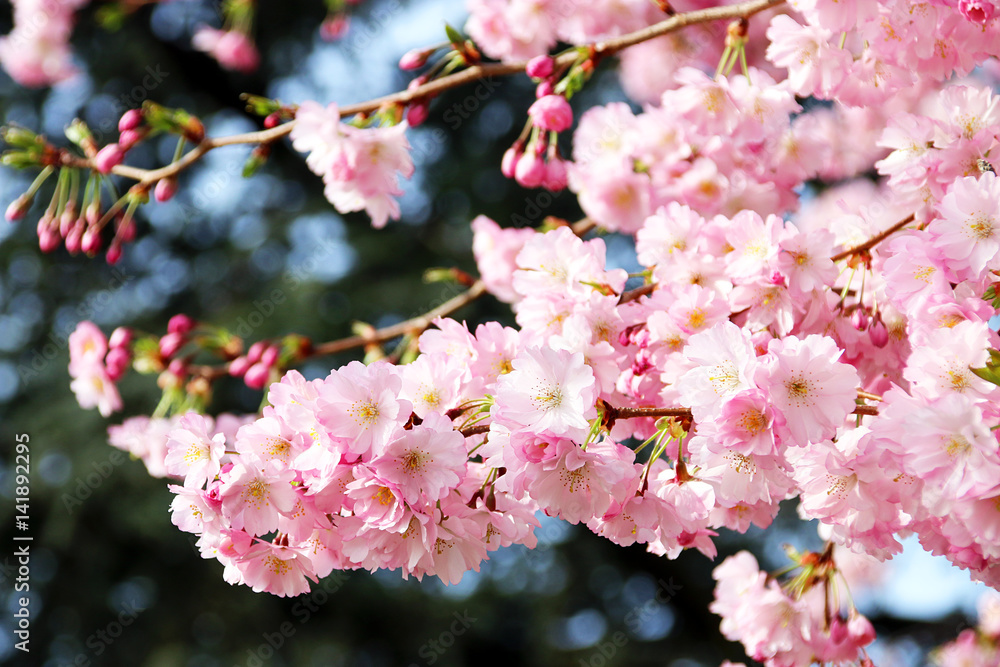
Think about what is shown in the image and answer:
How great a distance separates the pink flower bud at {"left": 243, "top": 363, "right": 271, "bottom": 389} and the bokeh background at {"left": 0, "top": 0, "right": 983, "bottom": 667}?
1.60m

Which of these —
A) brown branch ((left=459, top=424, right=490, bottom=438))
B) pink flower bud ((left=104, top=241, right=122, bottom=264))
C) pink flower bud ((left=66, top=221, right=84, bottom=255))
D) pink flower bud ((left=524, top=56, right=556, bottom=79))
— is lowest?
pink flower bud ((left=104, top=241, right=122, bottom=264))

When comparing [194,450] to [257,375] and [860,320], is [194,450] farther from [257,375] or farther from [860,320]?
[860,320]

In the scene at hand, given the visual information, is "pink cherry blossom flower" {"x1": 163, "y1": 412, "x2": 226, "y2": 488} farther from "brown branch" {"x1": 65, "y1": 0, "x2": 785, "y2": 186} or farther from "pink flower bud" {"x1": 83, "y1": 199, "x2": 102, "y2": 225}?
"pink flower bud" {"x1": 83, "y1": 199, "x2": 102, "y2": 225}

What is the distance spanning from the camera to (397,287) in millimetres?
3615

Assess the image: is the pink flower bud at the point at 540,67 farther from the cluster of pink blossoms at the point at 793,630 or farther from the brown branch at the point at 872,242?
the cluster of pink blossoms at the point at 793,630

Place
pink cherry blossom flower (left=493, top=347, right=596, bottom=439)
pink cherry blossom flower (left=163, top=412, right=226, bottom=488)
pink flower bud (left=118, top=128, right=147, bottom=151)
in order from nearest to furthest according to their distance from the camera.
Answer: pink cherry blossom flower (left=493, top=347, right=596, bottom=439) < pink cherry blossom flower (left=163, top=412, right=226, bottom=488) < pink flower bud (left=118, top=128, right=147, bottom=151)

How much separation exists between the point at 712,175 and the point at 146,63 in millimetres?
3500

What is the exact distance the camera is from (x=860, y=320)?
3.84 ft

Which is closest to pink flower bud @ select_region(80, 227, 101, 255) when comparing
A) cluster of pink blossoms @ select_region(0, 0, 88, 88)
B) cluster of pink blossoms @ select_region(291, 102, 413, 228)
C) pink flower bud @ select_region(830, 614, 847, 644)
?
cluster of pink blossoms @ select_region(291, 102, 413, 228)

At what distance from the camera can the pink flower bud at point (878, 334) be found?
3.78ft

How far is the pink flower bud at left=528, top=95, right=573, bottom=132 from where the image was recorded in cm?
143

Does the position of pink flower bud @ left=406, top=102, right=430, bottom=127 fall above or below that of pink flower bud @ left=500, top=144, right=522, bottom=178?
above

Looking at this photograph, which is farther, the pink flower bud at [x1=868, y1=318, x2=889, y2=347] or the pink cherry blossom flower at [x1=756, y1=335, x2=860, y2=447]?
the pink flower bud at [x1=868, y1=318, x2=889, y2=347]

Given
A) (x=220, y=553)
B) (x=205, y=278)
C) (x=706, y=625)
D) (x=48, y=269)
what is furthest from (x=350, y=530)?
(x=48, y=269)
